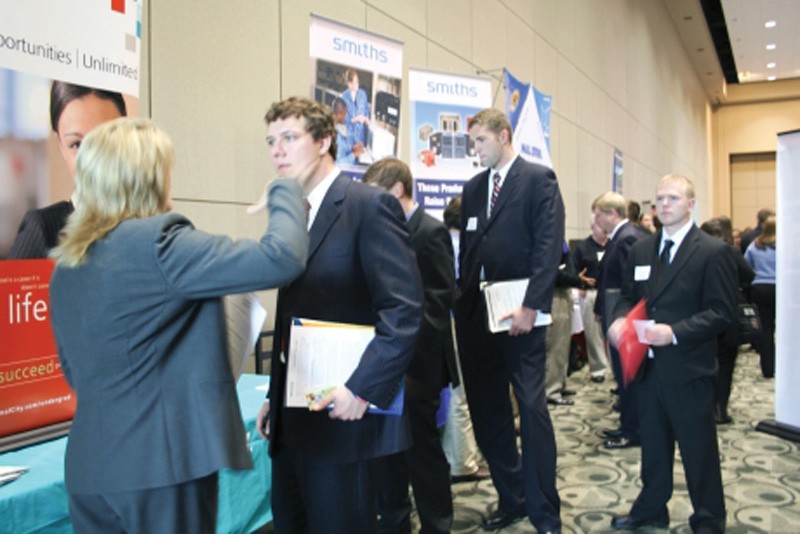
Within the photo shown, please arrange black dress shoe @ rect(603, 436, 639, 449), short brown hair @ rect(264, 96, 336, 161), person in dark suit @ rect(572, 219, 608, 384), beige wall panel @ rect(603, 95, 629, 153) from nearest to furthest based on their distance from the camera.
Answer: short brown hair @ rect(264, 96, 336, 161), black dress shoe @ rect(603, 436, 639, 449), person in dark suit @ rect(572, 219, 608, 384), beige wall panel @ rect(603, 95, 629, 153)

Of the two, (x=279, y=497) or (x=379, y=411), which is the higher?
(x=379, y=411)

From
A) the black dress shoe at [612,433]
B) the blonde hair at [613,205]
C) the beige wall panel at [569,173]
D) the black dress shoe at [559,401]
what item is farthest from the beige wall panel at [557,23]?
the black dress shoe at [612,433]

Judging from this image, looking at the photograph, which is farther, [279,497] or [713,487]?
[713,487]

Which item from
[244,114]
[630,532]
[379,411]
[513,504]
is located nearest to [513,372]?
[513,504]

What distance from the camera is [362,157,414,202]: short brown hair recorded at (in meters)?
2.46

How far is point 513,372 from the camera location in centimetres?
264

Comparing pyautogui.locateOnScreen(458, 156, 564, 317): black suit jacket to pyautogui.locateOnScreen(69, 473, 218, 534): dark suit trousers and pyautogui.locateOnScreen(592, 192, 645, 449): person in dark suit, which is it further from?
pyautogui.locateOnScreen(69, 473, 218, 534): dark suit trousers

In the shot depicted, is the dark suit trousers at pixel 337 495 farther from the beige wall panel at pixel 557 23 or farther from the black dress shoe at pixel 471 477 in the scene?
the beige wall panel at pixel 557 23

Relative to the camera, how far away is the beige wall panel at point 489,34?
17.8 feet

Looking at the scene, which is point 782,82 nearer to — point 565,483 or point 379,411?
point 565,483

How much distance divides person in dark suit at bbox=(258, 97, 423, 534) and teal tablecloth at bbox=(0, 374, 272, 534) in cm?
31

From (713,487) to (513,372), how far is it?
2.81 ft

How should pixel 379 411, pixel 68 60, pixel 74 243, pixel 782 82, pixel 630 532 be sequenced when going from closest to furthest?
pixel 74 243
pixel 379 411
pixel 68 60
pixel 630 532
pixel 782 82

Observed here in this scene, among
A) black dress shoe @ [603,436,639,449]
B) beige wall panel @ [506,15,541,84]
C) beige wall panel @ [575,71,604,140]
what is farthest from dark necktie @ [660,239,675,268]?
beige wall panel @ [575,71,604,140]
